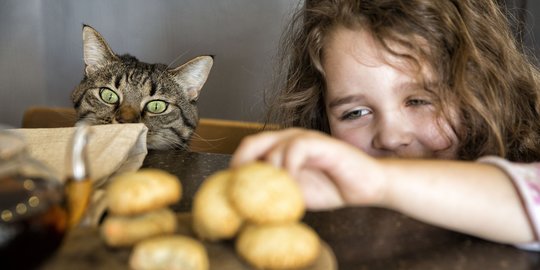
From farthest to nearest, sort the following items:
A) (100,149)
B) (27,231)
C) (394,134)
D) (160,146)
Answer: (160,146) → (394,134) → (100,149) → (27,231)

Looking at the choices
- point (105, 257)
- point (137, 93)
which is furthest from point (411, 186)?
point (137, 93)

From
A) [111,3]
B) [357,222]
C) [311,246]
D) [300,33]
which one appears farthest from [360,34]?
[111,3]

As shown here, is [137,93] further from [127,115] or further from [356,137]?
[356,137]

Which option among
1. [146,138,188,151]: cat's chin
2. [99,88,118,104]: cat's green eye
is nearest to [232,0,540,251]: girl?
[146,138,188,151]: cat's chin

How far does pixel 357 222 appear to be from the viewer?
2.11 feet

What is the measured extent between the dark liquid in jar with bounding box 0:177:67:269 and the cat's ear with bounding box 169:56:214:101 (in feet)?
3.95

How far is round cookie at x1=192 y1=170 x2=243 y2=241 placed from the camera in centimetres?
50

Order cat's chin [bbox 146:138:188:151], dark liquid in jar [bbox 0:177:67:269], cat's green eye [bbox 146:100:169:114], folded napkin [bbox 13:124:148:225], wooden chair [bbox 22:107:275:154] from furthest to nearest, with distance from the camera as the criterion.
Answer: wooden chair [bbox 22:107:275:154] → cat's green eye [bbox 146:100:169:114] → cat's chin [bbox 146:138:188:151] → folded napkin [bbox 13:124:148:225] → dark liquid in jar [bbox 0:177:67:269]

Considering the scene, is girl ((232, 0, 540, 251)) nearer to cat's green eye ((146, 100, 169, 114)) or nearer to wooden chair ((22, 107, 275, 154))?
cat's green eye ((146, 100, 169, 114))

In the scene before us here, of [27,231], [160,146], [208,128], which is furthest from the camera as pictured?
[208,128]

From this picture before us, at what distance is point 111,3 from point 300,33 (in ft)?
7.27

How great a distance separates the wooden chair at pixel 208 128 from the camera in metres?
1.97

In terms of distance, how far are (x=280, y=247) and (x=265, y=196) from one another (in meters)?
0.04

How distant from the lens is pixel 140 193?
49 centimetres
